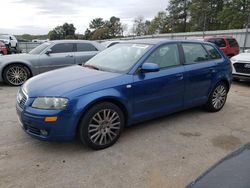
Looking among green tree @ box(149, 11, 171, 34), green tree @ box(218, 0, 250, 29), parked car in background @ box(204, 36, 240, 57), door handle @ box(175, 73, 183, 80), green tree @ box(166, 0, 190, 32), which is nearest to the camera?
door handle @ box(175, 73, 183, 80)

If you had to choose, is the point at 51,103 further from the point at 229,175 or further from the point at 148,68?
the point at 229,175

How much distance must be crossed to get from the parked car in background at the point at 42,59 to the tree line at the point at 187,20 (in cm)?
3381

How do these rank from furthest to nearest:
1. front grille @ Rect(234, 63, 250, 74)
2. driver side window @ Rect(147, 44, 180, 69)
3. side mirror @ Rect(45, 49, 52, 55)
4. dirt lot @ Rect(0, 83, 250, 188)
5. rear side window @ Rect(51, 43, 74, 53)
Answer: rear side window @ Rect(51, 43, 74, 53) → side mirror @ Rect(45, 49, 52, 55) → front grille @ Rect(234, 63, 250, 74) → driver side window @ Rect(147, 44, 180, 69) → dirt lot @ Rect(0, 83, 250, 188)

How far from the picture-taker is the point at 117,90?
3705mm

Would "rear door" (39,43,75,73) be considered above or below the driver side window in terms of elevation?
below

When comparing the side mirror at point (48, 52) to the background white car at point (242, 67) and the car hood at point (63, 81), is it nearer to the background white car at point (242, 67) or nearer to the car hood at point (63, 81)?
the car hood at point (63, 81)

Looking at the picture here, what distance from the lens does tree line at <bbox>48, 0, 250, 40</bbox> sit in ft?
149

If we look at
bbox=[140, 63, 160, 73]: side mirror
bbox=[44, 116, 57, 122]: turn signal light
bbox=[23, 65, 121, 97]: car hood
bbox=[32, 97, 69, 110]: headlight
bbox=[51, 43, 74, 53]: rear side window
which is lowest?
bbox=[44, 116, 57, 122]: turn signal light

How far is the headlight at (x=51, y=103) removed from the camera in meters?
3.30

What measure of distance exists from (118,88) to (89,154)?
39.7 inches

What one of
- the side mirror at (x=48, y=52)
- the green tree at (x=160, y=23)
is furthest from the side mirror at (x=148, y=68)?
the green tree at (x=160, y=23)

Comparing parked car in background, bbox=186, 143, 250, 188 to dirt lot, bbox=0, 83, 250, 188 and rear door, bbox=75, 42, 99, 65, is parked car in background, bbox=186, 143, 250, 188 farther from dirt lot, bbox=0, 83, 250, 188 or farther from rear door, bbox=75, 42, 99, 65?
rear door, bbox=75, 42, 99, 65

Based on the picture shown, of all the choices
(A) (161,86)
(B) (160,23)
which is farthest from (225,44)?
(B) (160,23)

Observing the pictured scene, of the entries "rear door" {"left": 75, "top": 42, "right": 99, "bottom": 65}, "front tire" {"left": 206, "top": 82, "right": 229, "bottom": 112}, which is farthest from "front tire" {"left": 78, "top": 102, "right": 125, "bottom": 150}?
"rear door" {"left": 75, "top": 42, "right": 99, "bottom": 65}
